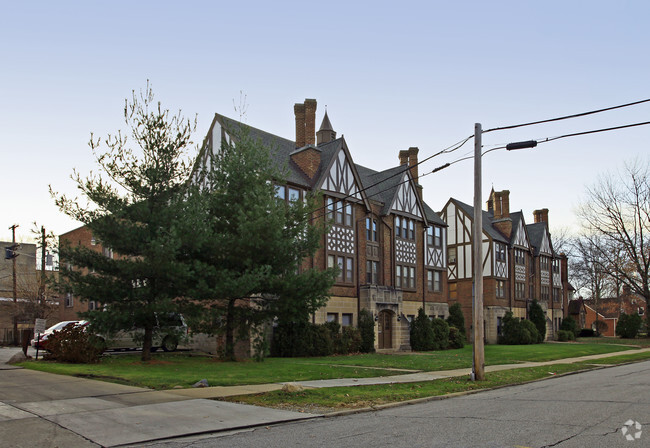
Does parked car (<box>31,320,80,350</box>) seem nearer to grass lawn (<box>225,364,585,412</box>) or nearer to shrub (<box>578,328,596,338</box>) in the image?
grass lawn (<box>225,364,585,412</box>)

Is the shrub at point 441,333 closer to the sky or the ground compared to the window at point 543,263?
closer to the ground

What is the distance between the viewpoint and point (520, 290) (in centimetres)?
5472

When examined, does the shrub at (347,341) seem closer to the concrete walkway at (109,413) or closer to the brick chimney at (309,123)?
the brick chimney at (309,123)

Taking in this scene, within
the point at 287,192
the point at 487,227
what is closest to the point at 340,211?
the point at 287,192

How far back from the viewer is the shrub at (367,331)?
108 feet

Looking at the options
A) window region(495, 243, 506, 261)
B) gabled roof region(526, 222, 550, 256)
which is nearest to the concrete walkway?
window region(495, 243, 506, 261)

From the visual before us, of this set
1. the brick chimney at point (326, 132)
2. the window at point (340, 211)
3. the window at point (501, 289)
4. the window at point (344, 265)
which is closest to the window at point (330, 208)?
the window at point (340, 211)

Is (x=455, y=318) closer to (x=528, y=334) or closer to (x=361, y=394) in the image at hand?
(x=528, y=334)

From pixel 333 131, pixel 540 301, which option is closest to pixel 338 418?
pixel 333 131

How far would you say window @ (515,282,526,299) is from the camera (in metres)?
54.0

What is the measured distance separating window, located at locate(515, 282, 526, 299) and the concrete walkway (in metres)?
42.8

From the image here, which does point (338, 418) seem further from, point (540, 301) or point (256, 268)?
point (540, 301)

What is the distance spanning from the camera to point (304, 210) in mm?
24109

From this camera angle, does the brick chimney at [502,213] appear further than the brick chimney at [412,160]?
Yes
